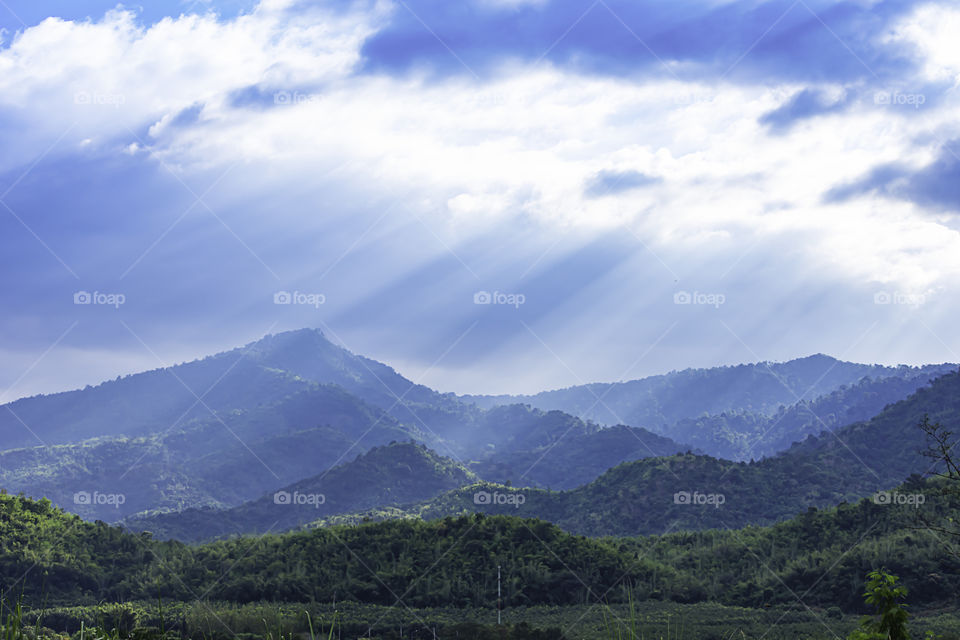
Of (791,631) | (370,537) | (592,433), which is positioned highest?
(592,433)

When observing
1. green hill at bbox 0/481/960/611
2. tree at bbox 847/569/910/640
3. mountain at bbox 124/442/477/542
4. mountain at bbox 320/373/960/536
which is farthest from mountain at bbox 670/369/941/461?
tree at bbox 847/569/910/640

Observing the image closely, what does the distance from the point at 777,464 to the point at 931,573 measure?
58867mm

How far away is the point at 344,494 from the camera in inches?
5266

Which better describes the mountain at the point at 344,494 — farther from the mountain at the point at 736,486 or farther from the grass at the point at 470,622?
the grass at the point at 470,622

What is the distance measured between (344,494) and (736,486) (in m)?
75.3

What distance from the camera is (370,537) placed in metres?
40.7

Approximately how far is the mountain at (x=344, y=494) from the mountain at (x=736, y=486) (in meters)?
33.1

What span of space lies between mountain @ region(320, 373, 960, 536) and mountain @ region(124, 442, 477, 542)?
109ft

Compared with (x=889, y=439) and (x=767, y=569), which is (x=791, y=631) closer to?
(x=767, y=569)

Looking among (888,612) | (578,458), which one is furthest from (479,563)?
(578,458)

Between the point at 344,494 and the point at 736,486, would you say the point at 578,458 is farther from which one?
the point at 736,486

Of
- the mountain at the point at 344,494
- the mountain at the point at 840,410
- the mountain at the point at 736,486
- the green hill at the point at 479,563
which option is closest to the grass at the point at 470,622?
the green hill at the point at 479,563

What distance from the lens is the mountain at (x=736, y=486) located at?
79.2 metres

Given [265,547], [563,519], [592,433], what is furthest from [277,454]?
[265,547]
